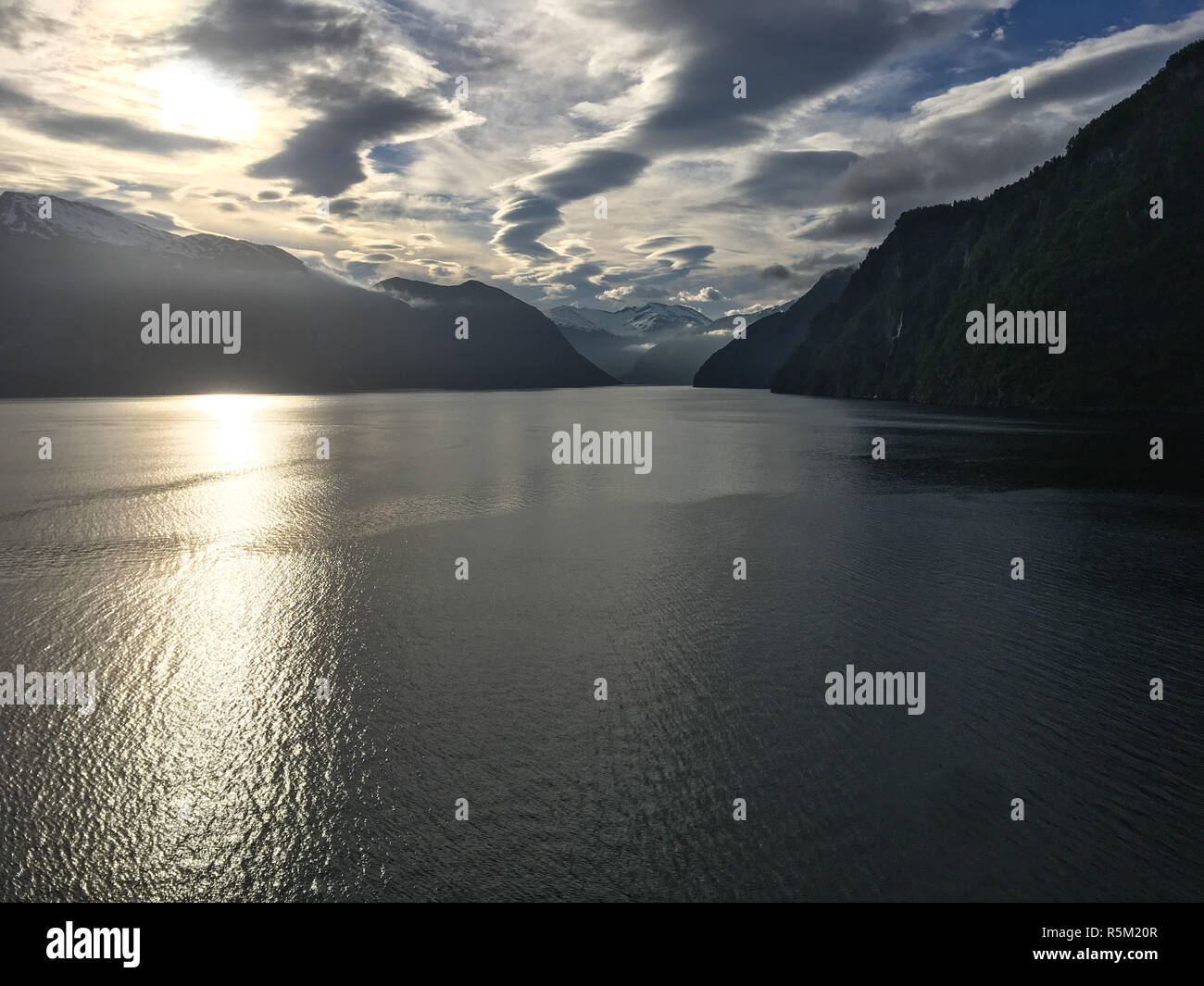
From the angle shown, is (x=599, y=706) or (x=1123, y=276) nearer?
(x=599, y=706)

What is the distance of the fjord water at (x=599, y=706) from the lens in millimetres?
12281

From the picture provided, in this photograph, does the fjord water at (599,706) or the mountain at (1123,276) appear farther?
the mountain at (1123,276)

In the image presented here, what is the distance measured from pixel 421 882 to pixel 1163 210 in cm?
20689

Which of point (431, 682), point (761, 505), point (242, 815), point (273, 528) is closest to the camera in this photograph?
point (242, 815)

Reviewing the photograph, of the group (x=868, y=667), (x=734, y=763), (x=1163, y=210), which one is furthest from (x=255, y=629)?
(x=1163, y=210)

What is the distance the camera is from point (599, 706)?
18.3 m

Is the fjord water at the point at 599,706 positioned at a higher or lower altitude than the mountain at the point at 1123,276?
lower

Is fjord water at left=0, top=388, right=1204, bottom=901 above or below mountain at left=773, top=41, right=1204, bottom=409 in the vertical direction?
below

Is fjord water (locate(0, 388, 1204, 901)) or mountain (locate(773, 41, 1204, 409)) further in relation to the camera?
mountain (locate(773, 41, 1204, 409))

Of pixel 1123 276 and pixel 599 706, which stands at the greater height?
pixel 1123 276

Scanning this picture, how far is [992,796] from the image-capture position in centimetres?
1421

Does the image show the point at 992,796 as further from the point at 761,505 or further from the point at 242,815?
the point at 761,505

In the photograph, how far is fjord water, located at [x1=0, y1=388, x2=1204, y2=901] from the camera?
12.3 m
